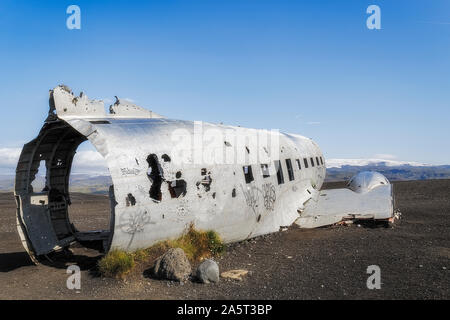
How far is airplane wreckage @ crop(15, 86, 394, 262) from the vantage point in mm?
10172

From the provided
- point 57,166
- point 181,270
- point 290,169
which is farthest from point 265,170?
point 57,166

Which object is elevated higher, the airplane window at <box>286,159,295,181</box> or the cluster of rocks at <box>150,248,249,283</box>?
the airplane window at <box>286,159,295,181</box>

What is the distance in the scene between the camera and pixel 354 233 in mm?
15406

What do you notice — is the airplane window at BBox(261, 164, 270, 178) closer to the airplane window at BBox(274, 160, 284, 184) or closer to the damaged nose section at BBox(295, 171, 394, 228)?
the airplane window at BBox(274, 160, 284, 184)

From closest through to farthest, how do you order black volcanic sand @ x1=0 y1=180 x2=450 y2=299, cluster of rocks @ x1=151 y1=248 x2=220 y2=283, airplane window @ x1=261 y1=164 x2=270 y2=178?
black volcanic sand @ x1=0 y1=180 x2=450 y2=299
cluster of rocks @ x1=151 y1=248 x2=220 y2=283
airplane window @ x1=261 y1=164 x2=270 y2=178

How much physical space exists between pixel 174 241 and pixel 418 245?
860 centimetres

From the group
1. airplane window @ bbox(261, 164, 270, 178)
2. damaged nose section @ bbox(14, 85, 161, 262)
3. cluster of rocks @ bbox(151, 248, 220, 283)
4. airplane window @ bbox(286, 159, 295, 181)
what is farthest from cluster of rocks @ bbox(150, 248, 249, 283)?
airplane window @ bbox(286, 159, 295, 181)

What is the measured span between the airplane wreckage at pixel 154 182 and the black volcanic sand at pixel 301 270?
771mm

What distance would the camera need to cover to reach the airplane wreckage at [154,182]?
10172mm

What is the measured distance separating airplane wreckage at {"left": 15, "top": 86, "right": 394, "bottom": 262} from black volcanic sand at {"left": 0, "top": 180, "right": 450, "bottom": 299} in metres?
0.77

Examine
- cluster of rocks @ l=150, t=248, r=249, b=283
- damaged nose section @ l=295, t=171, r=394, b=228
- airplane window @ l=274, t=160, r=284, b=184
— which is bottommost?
cluster of rocks @ l=150, t=248, r=249, b=283

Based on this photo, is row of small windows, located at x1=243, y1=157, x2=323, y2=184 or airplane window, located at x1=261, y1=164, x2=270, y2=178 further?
airplane window, located at x1=261, y1=164, x2=270, y2=178

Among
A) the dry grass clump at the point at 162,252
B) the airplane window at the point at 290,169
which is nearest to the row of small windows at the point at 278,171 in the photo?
the airplane window at the point at 290,169
